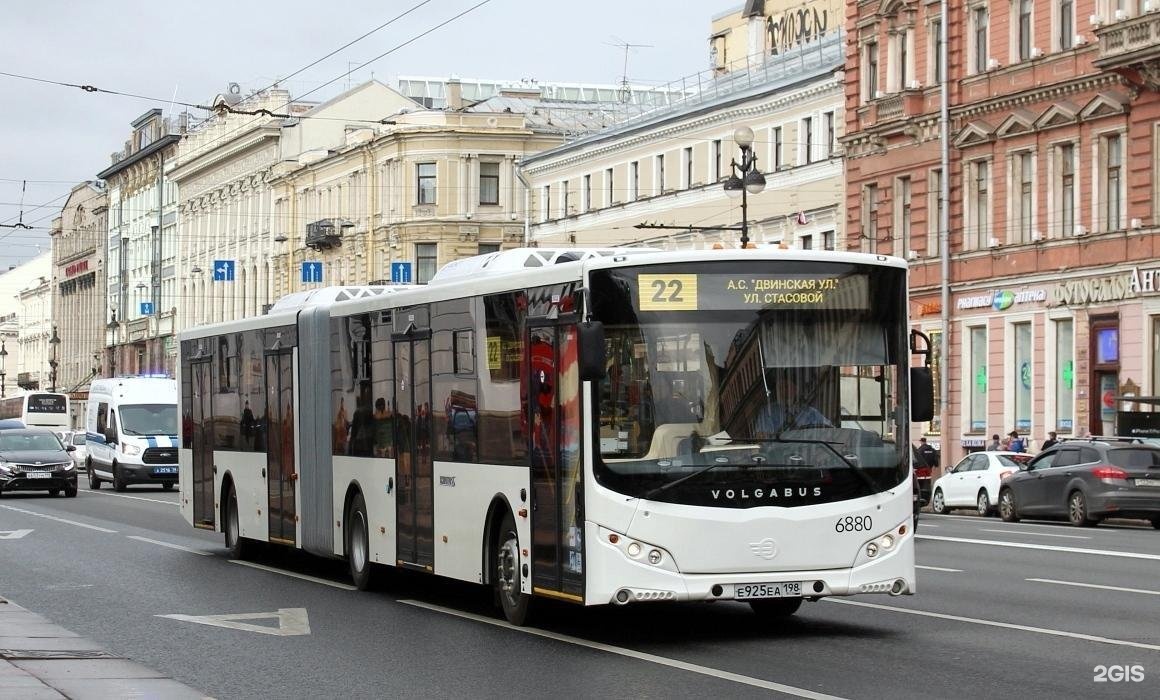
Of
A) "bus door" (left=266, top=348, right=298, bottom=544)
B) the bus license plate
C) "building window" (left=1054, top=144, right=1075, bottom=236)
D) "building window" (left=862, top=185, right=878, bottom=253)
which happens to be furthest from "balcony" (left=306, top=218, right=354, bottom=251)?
Answer: the bus license plate

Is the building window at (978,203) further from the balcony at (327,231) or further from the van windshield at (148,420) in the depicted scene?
the balcony at (327,231)

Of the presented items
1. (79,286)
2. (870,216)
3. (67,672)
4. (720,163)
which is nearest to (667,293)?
(67,672)

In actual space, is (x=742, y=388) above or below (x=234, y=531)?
above

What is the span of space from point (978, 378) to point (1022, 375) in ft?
6.60

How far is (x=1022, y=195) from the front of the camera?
4788 cm

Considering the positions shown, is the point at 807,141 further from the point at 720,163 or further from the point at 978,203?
the point at 978,203

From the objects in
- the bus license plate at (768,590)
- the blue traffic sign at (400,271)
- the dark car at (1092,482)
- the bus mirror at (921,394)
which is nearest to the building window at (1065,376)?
the dark car at (1092,482)

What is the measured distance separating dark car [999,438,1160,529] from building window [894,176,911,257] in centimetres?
1692

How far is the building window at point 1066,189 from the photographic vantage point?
45.8 metres

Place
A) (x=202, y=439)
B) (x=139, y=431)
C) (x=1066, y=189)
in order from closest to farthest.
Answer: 1. (x=202, y=439)
2. (x=1066, y=189)
3. (x=139, y=431)

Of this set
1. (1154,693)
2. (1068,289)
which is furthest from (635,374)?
(1068,289)

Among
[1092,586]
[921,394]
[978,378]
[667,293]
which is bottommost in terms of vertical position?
[1092,586]

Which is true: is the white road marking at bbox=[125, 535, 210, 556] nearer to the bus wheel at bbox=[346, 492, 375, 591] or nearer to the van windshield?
the bus wheel at bbox=[346, 492, 375, 591]

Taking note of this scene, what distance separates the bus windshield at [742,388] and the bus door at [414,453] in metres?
3.71
